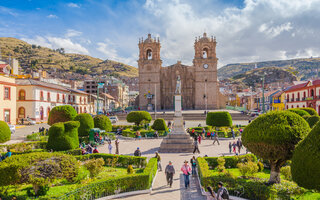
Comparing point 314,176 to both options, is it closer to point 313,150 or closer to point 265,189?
point 313,150

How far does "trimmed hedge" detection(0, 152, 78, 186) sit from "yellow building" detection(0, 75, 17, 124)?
28774mm

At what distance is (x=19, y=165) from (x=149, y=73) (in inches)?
2205

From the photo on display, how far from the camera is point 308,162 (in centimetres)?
627

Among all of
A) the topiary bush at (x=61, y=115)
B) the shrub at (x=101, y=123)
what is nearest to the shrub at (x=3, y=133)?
the topiary bush at (x=61, y=115)

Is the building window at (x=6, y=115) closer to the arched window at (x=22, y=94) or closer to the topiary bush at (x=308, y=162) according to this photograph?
the arched window at (x=22, y=94)

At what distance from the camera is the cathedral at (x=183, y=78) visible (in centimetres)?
6150

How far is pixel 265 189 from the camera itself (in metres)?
8.17

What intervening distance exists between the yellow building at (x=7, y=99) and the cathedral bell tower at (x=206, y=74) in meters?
40.5

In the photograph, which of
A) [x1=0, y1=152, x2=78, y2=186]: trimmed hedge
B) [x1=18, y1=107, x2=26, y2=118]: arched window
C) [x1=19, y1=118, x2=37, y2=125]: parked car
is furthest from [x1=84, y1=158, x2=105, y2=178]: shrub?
[x1=18, y1=107, x2=26, y2=118]: arched window

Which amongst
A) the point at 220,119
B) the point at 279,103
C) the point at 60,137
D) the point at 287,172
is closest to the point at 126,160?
the point at 60,137

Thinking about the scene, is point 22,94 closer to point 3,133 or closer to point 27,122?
point 27,122

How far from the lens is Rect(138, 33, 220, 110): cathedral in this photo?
6150cm

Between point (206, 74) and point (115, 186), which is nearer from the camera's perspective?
point (115, 186)

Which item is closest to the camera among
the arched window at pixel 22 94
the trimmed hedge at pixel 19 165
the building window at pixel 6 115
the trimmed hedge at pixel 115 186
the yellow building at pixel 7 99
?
the trimmed hedge at pixel 19 165
